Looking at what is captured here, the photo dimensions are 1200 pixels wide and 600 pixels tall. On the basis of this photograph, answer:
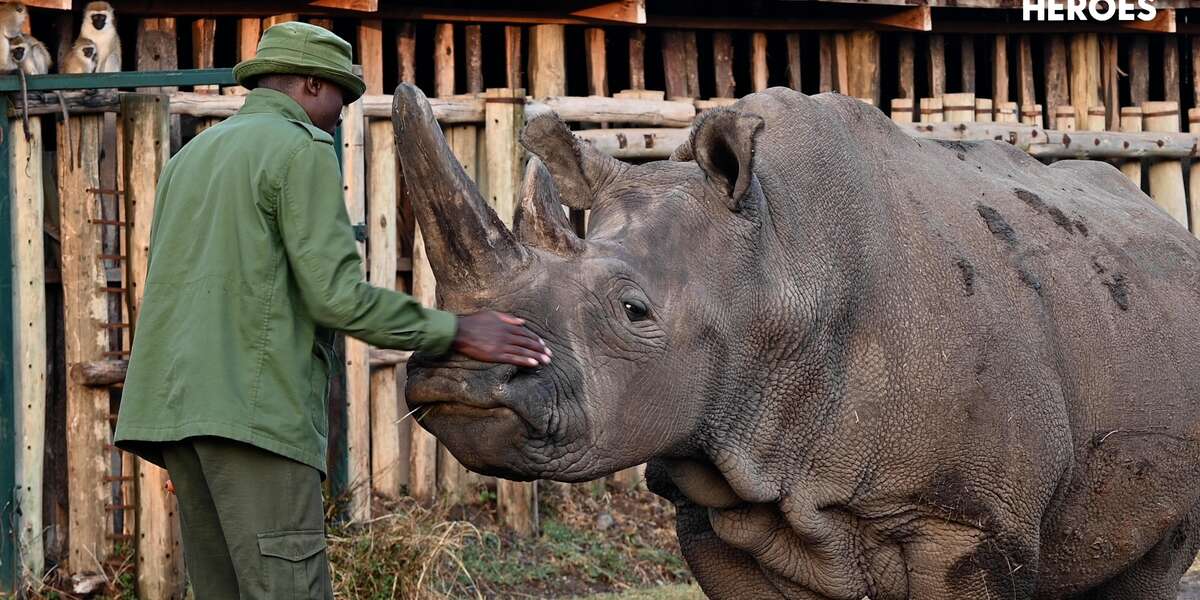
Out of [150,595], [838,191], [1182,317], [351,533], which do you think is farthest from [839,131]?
[150,595]

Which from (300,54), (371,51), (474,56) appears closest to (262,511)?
(300,54)

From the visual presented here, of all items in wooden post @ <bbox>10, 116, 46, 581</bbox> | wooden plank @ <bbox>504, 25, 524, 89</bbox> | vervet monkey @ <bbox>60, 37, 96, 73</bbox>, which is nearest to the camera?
wooden post @ <bbox>10, 116, 46, 581</bbox>

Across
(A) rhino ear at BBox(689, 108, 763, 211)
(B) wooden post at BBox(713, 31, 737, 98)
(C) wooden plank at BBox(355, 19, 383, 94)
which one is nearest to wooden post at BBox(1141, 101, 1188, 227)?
(B) wooden post at BBox(713, 31, 737, 98)

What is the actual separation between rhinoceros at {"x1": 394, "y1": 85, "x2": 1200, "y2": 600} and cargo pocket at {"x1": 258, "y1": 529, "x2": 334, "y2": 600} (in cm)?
51

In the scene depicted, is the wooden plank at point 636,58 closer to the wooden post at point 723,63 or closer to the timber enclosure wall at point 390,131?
the timber enclosure wall at point 390,131

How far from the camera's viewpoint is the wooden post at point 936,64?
35.7ft

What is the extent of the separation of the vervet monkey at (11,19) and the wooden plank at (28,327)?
507 millimetres

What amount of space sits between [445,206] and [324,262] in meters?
0.34

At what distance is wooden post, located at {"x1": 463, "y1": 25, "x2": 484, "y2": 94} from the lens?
9641 millimetres

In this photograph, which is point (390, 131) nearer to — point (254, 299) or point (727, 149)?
point (727, 149)

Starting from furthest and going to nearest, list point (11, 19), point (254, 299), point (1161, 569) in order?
1. point (11, 19)
2. point (1161, 569)
3. point (254, 299)

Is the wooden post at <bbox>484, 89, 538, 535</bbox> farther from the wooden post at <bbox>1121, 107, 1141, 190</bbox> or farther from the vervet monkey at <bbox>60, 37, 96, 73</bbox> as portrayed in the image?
the wooden post at <bbox>1121, 107, 1141, 190</bbox>

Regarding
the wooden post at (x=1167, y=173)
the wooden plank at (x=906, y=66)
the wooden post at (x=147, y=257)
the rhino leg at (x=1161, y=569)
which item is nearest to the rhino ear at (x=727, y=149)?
the rhino leg at (x=1161, y=569)

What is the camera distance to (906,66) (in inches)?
429
